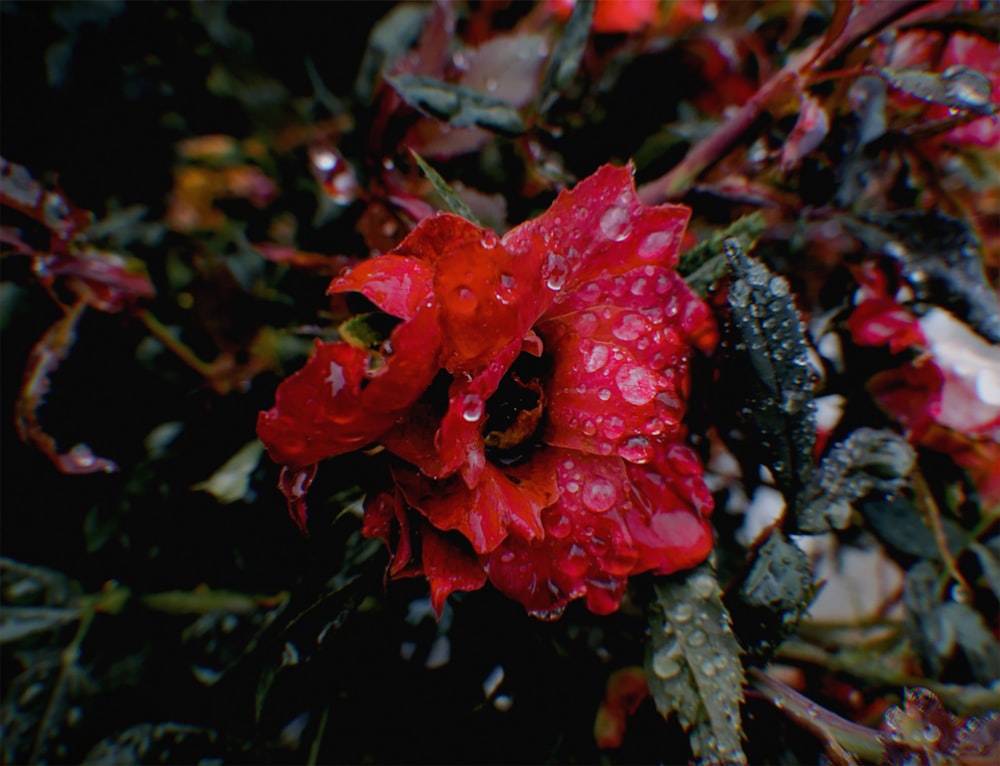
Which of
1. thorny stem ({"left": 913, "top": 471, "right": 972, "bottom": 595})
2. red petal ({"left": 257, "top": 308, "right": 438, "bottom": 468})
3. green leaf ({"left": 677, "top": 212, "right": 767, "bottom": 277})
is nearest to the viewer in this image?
red petal ({"left": 257, "top": 308, "right": 438, "bottom": 468})

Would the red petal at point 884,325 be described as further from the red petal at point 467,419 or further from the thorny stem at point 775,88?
the red petal at point 467,419

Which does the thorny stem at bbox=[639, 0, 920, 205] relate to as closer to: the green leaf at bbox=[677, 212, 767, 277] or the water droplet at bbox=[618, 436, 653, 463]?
the green leaf at bbox=[677, 212, 767, 277]

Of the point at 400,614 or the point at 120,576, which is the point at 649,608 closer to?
the point at 400,614

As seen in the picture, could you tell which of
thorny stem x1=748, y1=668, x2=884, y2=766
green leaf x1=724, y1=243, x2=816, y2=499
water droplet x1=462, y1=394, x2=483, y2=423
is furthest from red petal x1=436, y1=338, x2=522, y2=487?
thorny stem x1=748, y1=668, x2=884, y2=766

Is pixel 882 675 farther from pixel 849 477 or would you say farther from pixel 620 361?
pixel 620 361

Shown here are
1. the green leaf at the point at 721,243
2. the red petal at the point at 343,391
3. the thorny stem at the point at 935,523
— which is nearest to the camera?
the red petal at the point at 343,391

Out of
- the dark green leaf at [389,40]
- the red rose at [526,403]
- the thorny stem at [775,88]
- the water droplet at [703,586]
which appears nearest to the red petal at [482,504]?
the red rose at [526,403]

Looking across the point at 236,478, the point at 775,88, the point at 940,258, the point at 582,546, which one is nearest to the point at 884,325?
the point at 940,258
